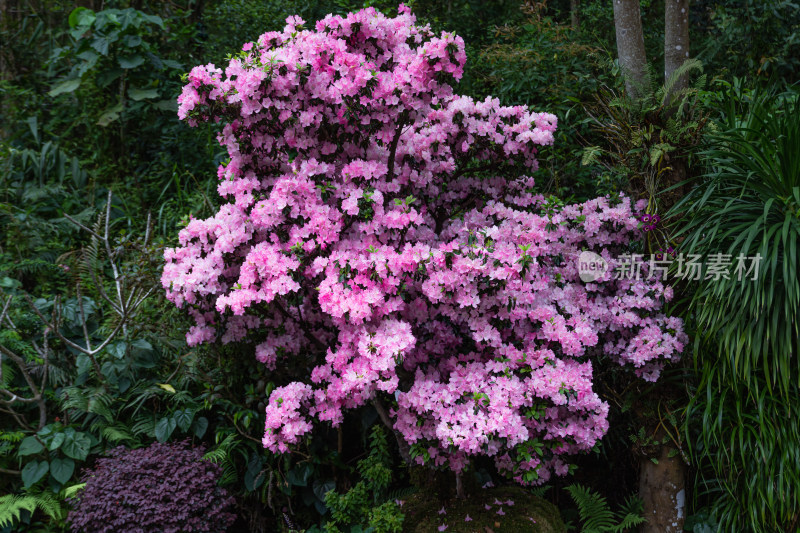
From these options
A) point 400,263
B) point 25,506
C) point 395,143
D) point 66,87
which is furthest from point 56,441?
point 66,87

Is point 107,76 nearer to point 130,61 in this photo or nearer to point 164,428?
point 130,61

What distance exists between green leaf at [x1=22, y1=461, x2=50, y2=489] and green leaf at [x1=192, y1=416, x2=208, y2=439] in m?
0.83

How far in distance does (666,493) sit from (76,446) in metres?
3.39

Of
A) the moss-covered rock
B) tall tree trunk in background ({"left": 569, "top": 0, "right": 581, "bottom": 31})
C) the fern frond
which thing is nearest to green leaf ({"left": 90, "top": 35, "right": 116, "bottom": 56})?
the fern frond

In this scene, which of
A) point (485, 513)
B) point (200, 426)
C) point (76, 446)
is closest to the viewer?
point (485, 513)

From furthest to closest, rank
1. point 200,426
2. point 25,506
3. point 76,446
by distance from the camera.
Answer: point 200,426
point 76,446
point 25,506

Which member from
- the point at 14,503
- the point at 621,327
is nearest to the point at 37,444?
the point at 14,503

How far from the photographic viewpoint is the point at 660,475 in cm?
365

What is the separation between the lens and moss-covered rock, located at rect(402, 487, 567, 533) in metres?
3.21

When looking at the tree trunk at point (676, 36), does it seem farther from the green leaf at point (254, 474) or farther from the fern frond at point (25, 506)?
the fern frond at point (25, 506)

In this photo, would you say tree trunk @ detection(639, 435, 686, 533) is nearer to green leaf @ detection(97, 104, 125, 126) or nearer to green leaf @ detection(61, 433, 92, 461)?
green leaf @ detection(61, 433, 92, 461)

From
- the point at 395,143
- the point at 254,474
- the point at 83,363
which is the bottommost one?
the point at 254,474

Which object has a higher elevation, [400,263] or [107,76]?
[107,76]

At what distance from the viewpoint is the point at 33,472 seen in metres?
3.65
